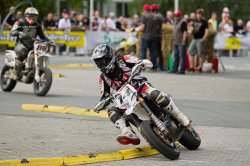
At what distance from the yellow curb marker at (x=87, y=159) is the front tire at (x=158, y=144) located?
15.2 inches

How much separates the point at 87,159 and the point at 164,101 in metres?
1.23

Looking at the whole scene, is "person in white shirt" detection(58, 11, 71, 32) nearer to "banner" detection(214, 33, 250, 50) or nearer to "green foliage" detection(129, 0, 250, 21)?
"banner" detection(214, 33, 250, 50)

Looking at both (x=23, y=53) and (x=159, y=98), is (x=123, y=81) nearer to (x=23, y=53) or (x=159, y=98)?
(x=159, y=98)

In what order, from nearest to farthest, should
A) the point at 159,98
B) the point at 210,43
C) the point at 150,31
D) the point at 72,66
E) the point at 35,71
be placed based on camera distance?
the point at 159,98 < the point at 35,71 < the point at 150,31 < the point at 210,43 < the point at 72,66

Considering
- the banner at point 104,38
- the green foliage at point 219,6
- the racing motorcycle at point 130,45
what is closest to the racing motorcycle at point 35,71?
the racing motorcycle at point 130,45

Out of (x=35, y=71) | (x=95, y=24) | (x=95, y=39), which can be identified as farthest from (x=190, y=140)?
(x=95, y=24)

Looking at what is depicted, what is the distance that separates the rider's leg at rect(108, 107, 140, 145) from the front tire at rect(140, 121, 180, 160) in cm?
27

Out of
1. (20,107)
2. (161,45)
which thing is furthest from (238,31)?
(20,107)

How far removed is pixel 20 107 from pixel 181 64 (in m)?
9.70

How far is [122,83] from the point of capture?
33.4ft

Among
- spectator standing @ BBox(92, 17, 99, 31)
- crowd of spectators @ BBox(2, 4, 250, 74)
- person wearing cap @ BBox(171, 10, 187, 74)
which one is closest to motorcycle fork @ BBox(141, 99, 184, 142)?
crowd of spectators @ BBox(2, 4, 250, 74)

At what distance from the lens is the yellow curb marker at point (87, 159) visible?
8.86 m

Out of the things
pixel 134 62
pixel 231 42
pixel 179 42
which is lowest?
pixel 231 42

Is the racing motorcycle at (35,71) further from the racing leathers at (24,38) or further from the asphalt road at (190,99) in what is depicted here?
the asphalt road at (190,99)
